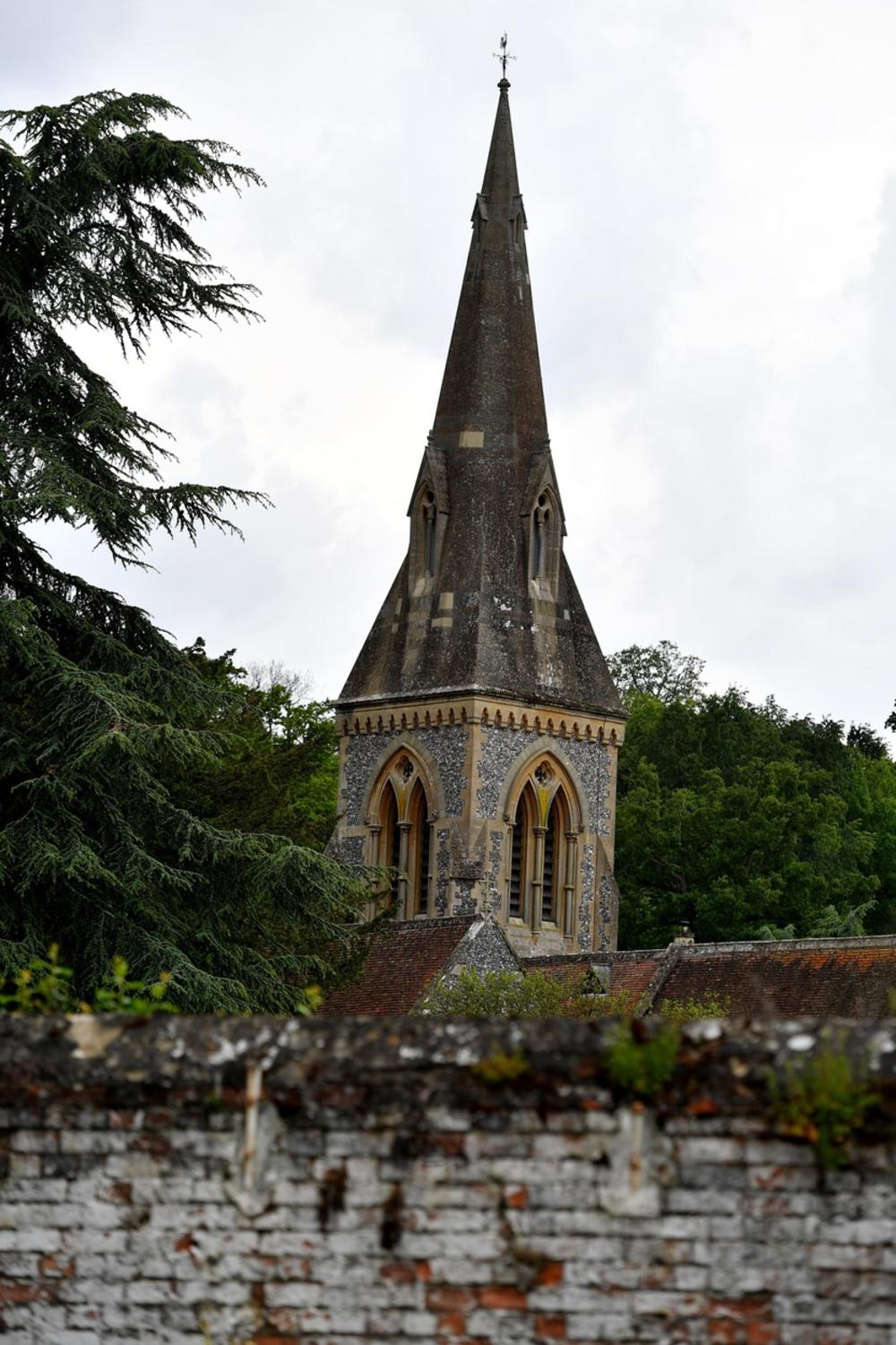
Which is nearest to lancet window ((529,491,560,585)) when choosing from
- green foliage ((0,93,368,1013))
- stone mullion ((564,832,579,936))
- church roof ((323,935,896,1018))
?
stone mullion ((564,832,579,936))

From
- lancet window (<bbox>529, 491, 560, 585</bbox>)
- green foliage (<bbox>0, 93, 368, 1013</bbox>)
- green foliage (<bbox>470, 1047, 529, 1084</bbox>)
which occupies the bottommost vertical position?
green foliage (<bbox>470, 1047, 529, 1084</bbox>)

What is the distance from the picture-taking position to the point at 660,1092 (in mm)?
6945

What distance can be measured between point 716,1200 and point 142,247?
14837 millimetres

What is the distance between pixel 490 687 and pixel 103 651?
28.8m

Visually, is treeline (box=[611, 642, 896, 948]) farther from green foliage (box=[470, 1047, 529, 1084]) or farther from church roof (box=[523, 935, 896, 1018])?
green foliage (box=[470, 1047, 529, 1084])

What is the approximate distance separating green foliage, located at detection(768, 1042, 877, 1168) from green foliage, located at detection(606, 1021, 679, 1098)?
1.02 feet

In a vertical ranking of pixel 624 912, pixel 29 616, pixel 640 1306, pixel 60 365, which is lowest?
pixel 640 1306

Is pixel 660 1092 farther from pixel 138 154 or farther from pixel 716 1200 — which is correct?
pixel 138 154

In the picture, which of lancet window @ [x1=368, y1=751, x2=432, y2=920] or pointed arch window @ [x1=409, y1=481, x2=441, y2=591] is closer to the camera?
lancet window @ [x1=368, y1=751, x2=432, y2=920]

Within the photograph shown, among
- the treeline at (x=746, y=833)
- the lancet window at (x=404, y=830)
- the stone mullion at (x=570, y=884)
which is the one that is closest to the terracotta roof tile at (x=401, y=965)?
the lancet window at (x=404, y=830)

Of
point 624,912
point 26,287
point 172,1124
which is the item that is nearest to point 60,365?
point 26,287

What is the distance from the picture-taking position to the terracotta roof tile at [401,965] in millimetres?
37188

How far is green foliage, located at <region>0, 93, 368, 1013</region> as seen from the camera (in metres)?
18.4

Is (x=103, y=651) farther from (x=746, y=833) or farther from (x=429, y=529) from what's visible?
(x=746, y=833)
